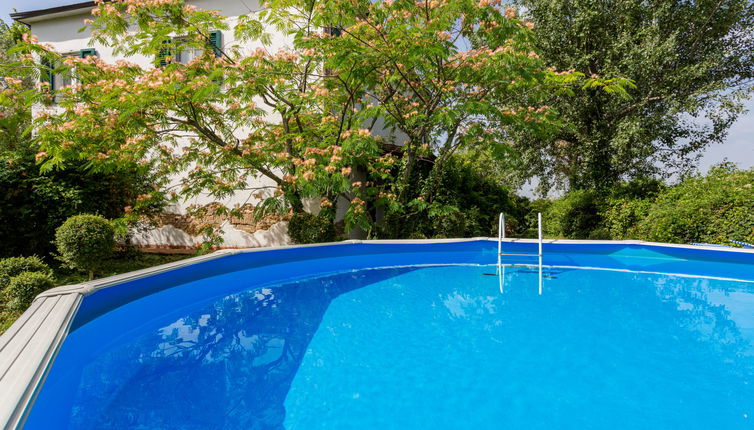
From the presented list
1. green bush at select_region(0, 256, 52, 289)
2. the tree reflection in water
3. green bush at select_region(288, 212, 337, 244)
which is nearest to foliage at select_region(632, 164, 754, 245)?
green bush at select_region(288, 212, 337, 244)

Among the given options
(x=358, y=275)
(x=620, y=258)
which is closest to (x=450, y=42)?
(x=358, y=275)

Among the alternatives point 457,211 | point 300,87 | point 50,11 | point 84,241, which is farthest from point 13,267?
point 50,11

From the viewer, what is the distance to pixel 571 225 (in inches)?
582

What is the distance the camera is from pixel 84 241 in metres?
7.38

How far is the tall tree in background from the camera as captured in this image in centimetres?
1234

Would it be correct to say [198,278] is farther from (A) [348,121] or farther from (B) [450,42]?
(B) [450,42]

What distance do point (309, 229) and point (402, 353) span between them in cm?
671

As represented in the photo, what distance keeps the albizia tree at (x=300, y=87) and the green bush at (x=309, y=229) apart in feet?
1.59

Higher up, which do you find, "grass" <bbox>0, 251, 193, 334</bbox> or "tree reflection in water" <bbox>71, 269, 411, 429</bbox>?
"grass" <bbox>0, 251, 193, 334</bbox>

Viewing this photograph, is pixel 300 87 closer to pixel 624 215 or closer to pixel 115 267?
pixel 115 267

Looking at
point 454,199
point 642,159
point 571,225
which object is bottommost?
point 571,225

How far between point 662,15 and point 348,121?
1067 cm

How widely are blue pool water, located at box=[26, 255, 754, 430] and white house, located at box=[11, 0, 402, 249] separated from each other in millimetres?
6002

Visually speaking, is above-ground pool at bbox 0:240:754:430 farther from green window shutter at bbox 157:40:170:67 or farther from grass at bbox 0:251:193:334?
green window shutter at bbox 157:40:170:67
